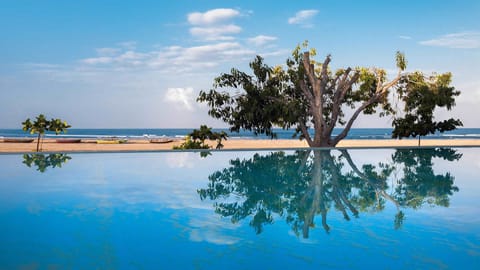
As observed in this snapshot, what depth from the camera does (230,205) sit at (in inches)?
274

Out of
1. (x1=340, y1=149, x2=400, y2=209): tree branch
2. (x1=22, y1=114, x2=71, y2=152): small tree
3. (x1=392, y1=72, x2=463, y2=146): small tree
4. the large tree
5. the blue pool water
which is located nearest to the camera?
the blue pool water

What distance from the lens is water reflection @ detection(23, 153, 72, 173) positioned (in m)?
12.7

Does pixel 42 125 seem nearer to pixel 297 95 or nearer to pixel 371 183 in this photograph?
pixel 297 95

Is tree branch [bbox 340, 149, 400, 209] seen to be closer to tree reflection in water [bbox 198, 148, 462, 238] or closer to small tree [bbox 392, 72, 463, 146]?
tree reflection in water [bbox 198, 148, 462, 238]

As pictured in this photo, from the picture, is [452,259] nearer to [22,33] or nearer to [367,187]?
[367,187]

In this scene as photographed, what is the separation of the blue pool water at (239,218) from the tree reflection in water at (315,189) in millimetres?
24

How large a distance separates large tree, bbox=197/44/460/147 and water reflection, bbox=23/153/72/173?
25.2 ft

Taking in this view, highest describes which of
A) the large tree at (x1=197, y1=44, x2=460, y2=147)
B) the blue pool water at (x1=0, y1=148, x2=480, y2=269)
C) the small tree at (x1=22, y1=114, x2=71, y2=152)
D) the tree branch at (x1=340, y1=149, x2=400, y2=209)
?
the large tree at (x1=197, y1=44, x2=460, y2=147)

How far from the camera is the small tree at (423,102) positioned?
830 inches

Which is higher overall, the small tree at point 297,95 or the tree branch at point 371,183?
the small tree at point 297,95

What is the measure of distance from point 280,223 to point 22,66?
1521 inches

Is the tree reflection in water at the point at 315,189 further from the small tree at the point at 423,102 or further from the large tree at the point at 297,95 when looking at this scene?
the small tree at the point at 423,102

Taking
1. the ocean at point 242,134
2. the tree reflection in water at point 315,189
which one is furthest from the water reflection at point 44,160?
the ocean at point 242,134

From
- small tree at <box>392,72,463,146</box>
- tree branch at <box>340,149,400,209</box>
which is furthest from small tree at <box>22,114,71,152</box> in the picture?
small tree at <box>392,72,463,146</box>
